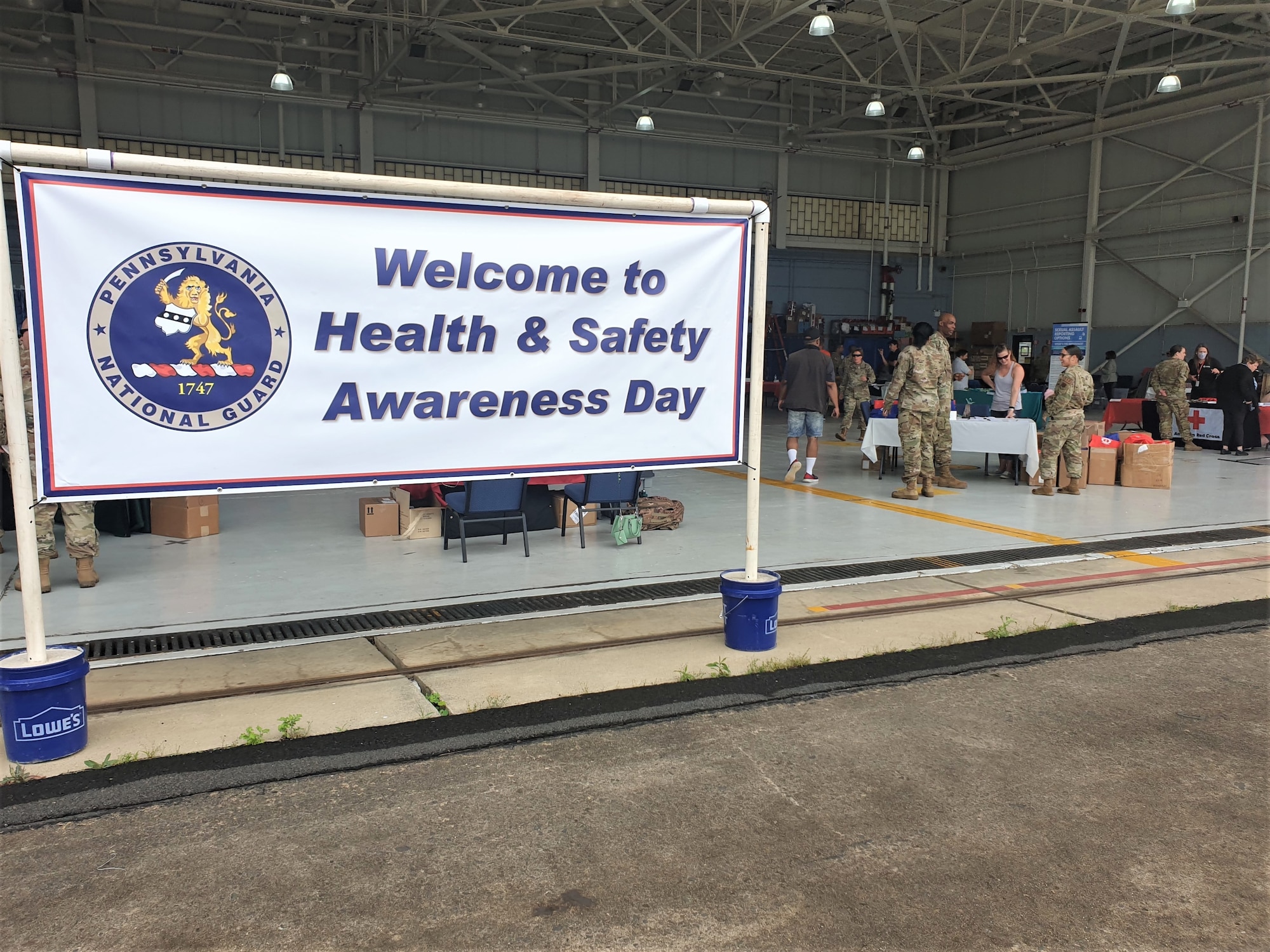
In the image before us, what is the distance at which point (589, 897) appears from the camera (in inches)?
107

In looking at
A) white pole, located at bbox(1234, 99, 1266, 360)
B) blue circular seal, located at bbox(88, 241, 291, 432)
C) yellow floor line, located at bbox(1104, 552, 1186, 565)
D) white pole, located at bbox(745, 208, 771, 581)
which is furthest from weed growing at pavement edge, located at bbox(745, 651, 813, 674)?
white pole, located at bbox(1234, 99, 1266, 360)

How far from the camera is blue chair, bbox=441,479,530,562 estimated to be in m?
7.12

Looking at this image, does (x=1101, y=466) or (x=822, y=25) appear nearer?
(x=1101, y=466)

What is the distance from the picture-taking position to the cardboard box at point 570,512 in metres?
8.30

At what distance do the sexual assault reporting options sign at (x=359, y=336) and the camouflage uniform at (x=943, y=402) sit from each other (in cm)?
579

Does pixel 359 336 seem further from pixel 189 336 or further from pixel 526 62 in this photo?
pixel 526 62

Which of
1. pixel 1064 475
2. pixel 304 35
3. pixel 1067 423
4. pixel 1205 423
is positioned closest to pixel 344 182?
pixel 1067 423

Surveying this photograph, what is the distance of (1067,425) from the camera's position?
10.4m

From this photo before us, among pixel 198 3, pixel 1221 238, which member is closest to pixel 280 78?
pixel 198 3

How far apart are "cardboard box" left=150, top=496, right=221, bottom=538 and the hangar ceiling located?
1152cm

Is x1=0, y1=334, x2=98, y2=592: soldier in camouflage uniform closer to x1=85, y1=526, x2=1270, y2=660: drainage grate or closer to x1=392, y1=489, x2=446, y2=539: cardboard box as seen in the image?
x1=85, y1=526, x2=1270, y2=660: drainage grate

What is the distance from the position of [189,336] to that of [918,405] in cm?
806

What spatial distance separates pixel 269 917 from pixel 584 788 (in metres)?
1.17

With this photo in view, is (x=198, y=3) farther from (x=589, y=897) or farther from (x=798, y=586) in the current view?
(x=589, y=897)
